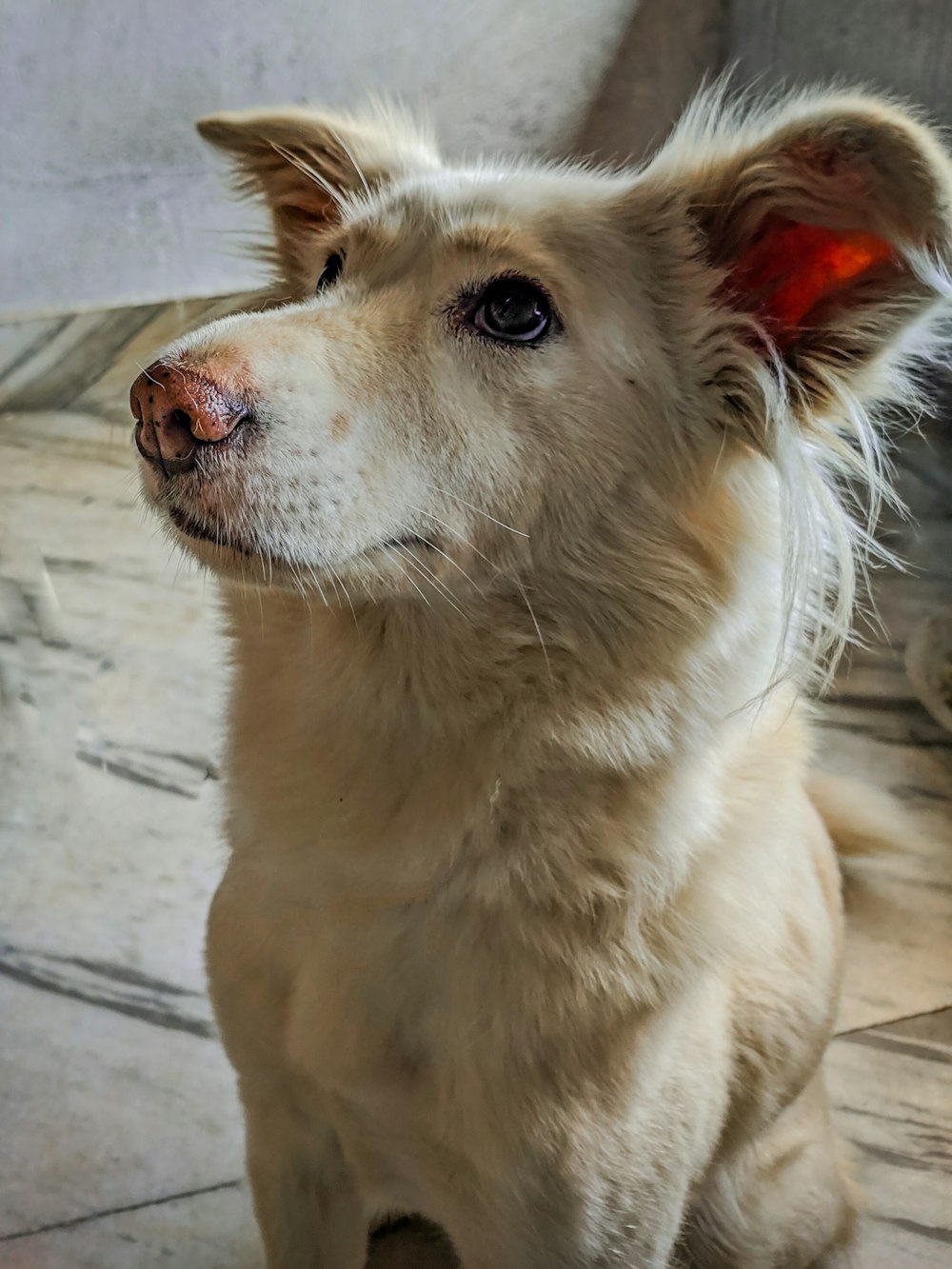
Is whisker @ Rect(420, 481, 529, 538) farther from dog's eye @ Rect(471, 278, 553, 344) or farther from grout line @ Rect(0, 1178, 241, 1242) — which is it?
grout line @ Rect(0, 1178, 241, 1242)

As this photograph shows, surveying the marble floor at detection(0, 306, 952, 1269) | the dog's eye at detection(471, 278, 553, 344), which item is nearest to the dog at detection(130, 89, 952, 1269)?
the dog's eye at detection(471, 278, 553, 344)

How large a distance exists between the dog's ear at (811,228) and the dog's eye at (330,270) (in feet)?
1.04

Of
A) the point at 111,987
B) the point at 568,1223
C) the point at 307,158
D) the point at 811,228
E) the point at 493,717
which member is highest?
the point at 307,158

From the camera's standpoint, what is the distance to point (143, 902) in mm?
1789

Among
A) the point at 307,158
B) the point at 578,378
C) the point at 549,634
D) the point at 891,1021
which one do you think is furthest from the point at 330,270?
the point at 891,1021

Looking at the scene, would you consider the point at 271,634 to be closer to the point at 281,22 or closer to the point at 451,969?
the point at 451,969

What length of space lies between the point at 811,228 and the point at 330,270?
0.49 metres

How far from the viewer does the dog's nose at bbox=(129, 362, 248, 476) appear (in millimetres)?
788

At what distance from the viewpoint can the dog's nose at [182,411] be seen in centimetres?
79

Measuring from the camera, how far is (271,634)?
42.9 inches

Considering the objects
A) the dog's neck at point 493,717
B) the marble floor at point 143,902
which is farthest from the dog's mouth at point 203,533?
the marble floor at point 143,902

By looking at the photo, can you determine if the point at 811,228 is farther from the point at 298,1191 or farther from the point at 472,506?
the point at 298,1191

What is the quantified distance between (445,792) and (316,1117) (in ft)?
1.38

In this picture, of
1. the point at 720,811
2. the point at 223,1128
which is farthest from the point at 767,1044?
the point at 223,1128
